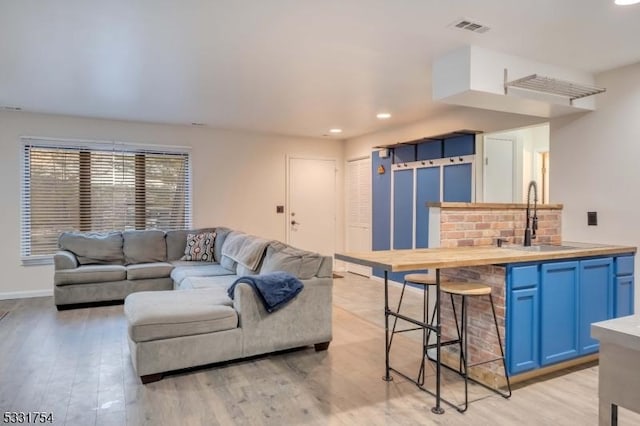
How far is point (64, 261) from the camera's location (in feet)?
15.8

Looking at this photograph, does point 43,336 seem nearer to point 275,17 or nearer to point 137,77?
point 137,77

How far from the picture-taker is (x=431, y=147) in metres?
5.50

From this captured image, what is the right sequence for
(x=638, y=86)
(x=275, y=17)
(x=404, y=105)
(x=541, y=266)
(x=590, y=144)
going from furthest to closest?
(x=404, y=105) → (x=590, y=144) → (x=638, y=86) → (x=541, y=266) → (x=275, y=17)

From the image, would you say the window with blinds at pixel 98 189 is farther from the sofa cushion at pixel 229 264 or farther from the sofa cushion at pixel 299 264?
the sofa cushion at pixel 299 264

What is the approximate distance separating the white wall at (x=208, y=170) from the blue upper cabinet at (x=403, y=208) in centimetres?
155

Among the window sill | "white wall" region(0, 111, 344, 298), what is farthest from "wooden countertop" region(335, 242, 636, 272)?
the window sill

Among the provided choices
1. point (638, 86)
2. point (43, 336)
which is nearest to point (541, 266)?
point (638, 86)

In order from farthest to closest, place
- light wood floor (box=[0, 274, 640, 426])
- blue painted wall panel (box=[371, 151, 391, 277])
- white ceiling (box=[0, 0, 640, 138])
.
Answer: blue painted wall panel (box=[371, 151, 391, 277]) < white ceiling (box=[0, 0, 640, 138]) < light wood floor (box=[0, 274, 640, 426])

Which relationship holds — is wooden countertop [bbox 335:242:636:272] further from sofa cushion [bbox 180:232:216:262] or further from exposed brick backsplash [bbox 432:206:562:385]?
sofa cushion [bbox 180:232:216:262]

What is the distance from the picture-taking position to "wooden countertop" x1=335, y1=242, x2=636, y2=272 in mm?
2270

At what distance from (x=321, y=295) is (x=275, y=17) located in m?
2.11

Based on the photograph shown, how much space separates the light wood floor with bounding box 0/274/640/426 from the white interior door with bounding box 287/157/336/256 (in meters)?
3.56

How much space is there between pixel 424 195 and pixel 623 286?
2.67 meters

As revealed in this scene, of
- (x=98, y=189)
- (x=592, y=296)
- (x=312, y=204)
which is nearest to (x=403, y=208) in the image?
(x=312, y=204)
